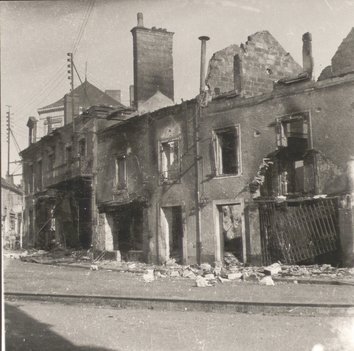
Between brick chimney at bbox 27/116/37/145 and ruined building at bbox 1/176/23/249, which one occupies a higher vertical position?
brick chimney at bbox 27/116/37/145

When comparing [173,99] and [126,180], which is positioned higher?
[173,99]

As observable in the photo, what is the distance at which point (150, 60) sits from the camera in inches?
1001

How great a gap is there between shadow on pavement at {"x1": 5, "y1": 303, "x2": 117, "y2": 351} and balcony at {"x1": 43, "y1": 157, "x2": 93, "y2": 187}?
682 inches

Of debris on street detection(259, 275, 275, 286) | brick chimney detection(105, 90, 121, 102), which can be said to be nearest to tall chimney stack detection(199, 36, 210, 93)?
debris on street detection(259, 275, 275, 286)

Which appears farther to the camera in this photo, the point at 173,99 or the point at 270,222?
the point at 173,99

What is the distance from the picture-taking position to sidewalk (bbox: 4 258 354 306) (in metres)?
10.5

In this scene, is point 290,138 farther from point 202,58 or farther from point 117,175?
point 117,175

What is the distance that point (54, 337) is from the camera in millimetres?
7230


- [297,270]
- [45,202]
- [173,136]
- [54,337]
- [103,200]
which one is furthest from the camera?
[45,202]

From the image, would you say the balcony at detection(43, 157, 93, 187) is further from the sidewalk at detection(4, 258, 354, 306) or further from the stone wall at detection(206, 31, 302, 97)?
the sidewalk at detection(4, 258, 354, 306)

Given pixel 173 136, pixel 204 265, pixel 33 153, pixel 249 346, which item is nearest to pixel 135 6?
pixel 249 346

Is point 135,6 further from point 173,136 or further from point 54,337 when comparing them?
point 173,136

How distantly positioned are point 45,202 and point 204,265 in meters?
17.2

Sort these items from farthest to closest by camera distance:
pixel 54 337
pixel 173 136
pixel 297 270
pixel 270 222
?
1. pixel 173 136
2. pixel 270 222
3. pixel 297 270
4. pixel 54 337
